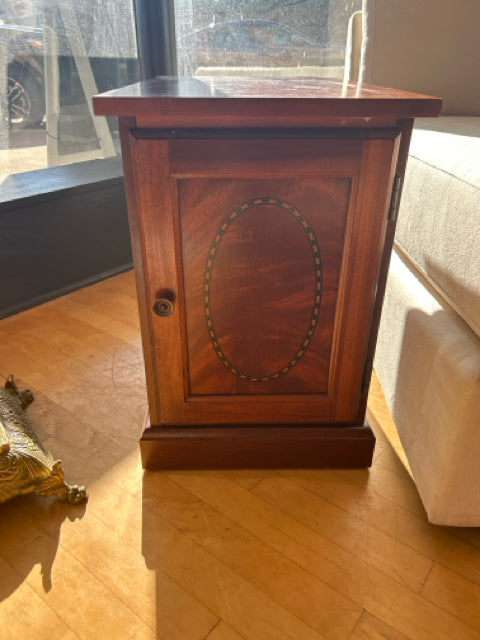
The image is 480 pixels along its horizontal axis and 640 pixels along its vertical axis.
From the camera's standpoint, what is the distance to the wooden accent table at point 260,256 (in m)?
0.66

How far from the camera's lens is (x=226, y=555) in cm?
78

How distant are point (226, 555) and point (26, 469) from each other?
1.17 ft

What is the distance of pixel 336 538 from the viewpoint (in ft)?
2.64

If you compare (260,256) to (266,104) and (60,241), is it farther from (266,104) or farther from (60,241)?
(60,241)

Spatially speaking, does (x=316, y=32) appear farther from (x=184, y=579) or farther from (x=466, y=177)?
(x=184, y=579)

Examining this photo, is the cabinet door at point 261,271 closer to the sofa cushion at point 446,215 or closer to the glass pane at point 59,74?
the sofa cushion at point 446,215

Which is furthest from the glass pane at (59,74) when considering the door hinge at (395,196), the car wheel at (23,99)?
the door hinge at (395,196)

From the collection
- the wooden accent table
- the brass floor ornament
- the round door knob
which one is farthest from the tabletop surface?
the brass floor ornament

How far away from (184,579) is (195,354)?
0.34 meters

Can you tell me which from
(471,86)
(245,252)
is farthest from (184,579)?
(471,86)

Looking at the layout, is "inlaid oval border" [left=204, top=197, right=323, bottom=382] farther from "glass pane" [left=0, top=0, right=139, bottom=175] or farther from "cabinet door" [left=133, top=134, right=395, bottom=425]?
"glass pane" [left=0, top=0, right=139, bottom=175]

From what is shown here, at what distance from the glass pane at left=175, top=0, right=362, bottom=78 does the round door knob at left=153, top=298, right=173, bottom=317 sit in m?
1.43

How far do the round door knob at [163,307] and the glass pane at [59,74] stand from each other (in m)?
1.26

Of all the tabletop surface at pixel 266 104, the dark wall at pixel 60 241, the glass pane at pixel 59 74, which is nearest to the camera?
the tabletop surface at pixel 266 104
